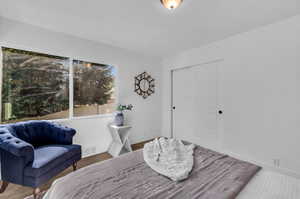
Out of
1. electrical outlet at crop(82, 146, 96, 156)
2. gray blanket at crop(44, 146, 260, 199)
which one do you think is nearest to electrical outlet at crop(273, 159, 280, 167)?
gray blanket at crop(44, 146, 260, 199)

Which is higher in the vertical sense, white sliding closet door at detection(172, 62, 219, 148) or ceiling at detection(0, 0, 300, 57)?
ceiling at detection(0, 0, 300, 57)

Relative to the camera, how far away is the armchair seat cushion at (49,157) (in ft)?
5.00

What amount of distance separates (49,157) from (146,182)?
4.40 ft

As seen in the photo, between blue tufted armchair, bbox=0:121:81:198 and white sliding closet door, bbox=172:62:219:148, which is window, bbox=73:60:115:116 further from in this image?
white sliding closet door, bbox=172:62:219:148

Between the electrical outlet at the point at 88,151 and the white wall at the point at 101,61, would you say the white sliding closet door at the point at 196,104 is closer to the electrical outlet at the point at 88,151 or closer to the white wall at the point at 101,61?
the white wall at the point at 101,61

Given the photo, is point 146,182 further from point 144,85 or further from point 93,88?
point 144,85

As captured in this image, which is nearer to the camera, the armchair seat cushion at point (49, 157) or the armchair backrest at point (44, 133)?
the armchair seat cushion at point (49, 157)

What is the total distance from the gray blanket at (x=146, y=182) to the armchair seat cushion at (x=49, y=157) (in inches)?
26.0

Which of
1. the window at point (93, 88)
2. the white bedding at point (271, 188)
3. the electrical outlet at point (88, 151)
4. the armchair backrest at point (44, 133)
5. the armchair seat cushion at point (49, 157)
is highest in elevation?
the window at point (93, 88)

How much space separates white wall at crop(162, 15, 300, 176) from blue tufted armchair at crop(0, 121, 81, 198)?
9.07 ft

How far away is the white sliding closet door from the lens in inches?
116

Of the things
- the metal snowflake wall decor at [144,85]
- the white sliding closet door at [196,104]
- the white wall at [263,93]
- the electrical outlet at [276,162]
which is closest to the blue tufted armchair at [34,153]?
the metal snowflake wall decor at [144,85]

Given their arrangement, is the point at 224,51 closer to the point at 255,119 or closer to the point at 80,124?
the point at 255,119

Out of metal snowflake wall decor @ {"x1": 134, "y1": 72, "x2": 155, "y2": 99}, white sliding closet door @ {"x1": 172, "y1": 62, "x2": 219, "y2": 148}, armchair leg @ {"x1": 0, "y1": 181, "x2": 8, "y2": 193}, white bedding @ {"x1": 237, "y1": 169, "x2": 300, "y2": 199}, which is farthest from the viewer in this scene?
metal snowflake wall decor @ {"x1": 134, "y1": 72, "x2": 155, "y2": 99}
